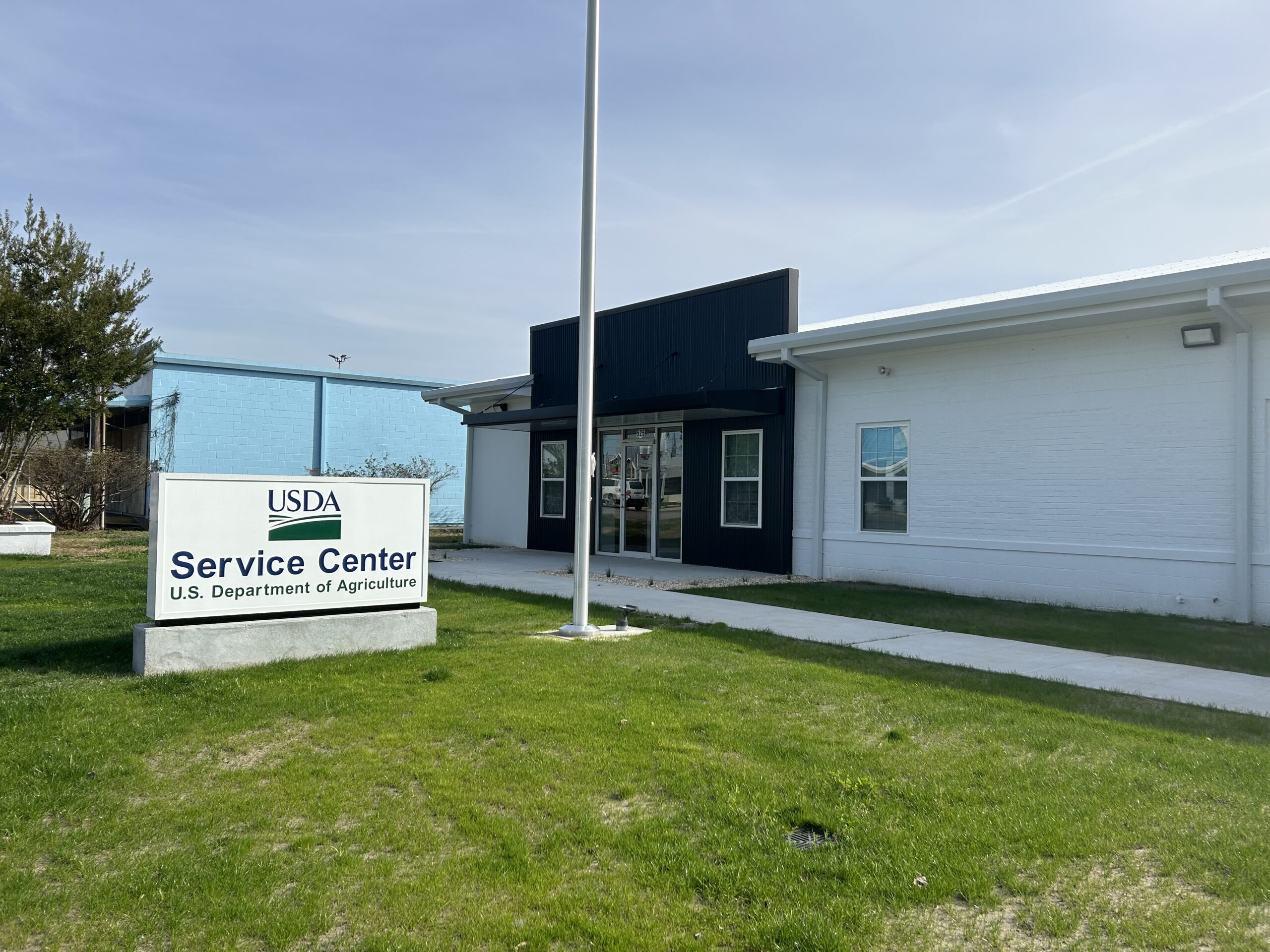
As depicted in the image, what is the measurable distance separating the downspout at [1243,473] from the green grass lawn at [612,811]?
452 cm

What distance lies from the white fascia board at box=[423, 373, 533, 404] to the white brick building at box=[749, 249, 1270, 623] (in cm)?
706

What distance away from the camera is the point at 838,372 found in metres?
14.3

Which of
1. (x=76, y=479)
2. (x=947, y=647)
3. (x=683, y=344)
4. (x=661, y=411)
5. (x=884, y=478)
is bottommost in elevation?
(x=947, y=647)

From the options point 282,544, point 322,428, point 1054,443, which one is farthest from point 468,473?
point 282,544

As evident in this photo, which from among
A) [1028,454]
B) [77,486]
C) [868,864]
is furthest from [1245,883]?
[77,486]

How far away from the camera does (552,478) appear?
19734mm

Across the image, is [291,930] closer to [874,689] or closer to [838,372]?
[874,689]

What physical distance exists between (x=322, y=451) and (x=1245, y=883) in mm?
27369

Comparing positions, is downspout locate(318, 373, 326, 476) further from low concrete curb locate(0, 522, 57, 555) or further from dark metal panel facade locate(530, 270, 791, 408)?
low concrete curb locate(0, 522, 57, 555)

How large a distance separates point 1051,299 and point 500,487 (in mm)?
13142

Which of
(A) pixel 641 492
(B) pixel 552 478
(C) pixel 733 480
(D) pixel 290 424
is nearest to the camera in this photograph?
(C) pixel 733 480

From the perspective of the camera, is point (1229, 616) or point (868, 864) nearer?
point (868, 864)

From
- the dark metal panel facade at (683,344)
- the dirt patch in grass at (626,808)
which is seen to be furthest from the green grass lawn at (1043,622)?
the dirt patch in grass at (626,808)

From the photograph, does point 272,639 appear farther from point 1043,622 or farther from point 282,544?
point 1043,622
